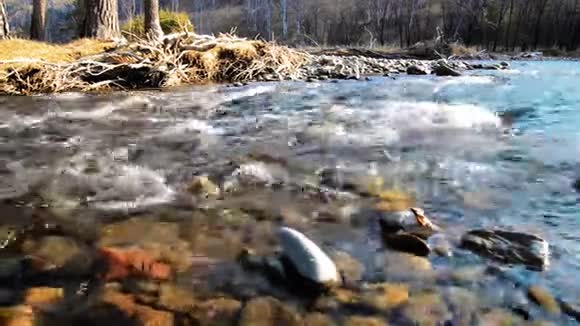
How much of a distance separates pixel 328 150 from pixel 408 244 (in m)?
1.76

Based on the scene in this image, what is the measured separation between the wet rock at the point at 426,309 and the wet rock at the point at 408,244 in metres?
0.31

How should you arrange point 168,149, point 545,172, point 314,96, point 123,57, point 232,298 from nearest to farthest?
point 232,298
point 545,172
point 168,149
point 314,96
point 123,57

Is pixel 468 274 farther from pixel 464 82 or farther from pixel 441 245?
pixel 464 82

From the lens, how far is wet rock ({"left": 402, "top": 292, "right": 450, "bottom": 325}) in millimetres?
1556

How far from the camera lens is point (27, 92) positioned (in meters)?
7.18

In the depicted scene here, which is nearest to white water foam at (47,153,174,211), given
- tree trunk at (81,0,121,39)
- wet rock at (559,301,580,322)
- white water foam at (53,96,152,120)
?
wet rock at (559,301,580,322)

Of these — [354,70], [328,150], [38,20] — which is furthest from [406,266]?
[38,20]

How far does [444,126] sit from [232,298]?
3539mm

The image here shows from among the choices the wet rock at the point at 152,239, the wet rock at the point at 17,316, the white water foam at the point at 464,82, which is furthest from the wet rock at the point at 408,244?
the white water foam at the point at 464,82

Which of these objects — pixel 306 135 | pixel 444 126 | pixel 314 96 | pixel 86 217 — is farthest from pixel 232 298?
pixel 314 96

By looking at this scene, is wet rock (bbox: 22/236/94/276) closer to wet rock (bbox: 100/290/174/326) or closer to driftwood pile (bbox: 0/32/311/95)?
wet rock (bbox: 100/290/174/326)

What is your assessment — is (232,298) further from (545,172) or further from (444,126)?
(444,126)

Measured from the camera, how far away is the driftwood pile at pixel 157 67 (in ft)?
23.9

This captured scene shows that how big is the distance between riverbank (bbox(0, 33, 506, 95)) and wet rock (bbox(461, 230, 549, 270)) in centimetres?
687
